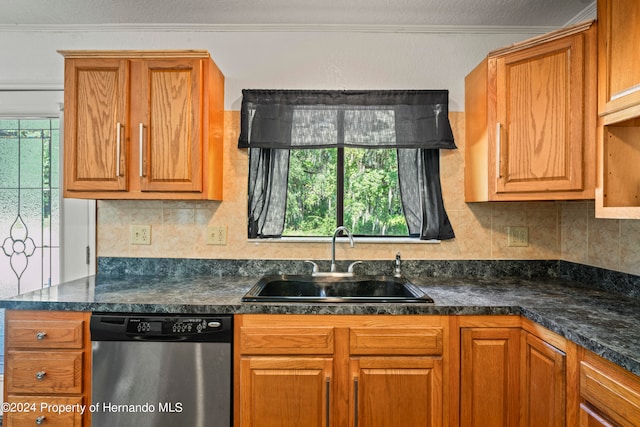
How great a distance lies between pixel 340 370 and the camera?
154 centimetres

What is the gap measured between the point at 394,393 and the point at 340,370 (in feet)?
0.80

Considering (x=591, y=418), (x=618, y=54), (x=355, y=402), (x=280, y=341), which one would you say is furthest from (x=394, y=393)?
(x=618, y=54)

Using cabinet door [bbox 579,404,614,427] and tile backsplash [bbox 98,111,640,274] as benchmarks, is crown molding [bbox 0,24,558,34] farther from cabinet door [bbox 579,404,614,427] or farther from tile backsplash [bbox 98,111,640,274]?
cabinet door [bbox 579,404,614,427]

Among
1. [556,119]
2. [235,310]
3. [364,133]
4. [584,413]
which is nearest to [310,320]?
[235,310]

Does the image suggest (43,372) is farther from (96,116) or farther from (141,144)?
(96,116)

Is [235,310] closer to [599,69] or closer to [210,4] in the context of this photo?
[210,4]

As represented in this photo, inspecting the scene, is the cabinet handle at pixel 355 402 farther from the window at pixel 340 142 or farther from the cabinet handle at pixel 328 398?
→ the window at pixel 340 142

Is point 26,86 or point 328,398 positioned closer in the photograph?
point 328,398

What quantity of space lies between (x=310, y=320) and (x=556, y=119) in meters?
1.44

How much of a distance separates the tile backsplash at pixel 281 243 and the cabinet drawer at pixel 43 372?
0.76 metres

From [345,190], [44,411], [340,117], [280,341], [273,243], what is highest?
[340,117]

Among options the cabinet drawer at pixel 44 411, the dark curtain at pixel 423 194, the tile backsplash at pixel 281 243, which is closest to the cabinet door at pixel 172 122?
the tile backsplash at pixel 281 243

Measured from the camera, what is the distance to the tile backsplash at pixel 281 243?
2207 mm

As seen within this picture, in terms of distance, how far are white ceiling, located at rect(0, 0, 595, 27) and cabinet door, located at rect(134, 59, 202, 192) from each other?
1.45 ft
